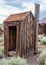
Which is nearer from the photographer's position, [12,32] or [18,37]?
[18,37]

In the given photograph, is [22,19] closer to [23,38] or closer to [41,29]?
[23,38]

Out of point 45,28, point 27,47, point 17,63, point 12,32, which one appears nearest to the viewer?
point 17,63

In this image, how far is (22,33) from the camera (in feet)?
26.5

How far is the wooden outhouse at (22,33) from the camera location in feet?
26.6

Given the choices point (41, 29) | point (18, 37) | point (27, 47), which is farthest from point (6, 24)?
point (41, 29)

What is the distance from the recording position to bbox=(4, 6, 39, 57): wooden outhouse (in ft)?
26.6

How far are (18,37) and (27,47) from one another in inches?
33.9

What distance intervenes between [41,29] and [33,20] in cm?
1888

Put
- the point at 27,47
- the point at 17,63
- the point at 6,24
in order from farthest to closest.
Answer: the point at 6,24, the point at 27,47, the point at 17,63

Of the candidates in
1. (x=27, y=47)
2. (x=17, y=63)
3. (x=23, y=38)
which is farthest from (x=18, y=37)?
(x=17, y=63)

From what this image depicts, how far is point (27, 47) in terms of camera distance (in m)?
8.50

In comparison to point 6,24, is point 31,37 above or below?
below

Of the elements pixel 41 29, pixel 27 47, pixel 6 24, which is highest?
pixel 6 24

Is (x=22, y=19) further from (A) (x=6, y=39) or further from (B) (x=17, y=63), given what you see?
(B) (x=17, y=63)
